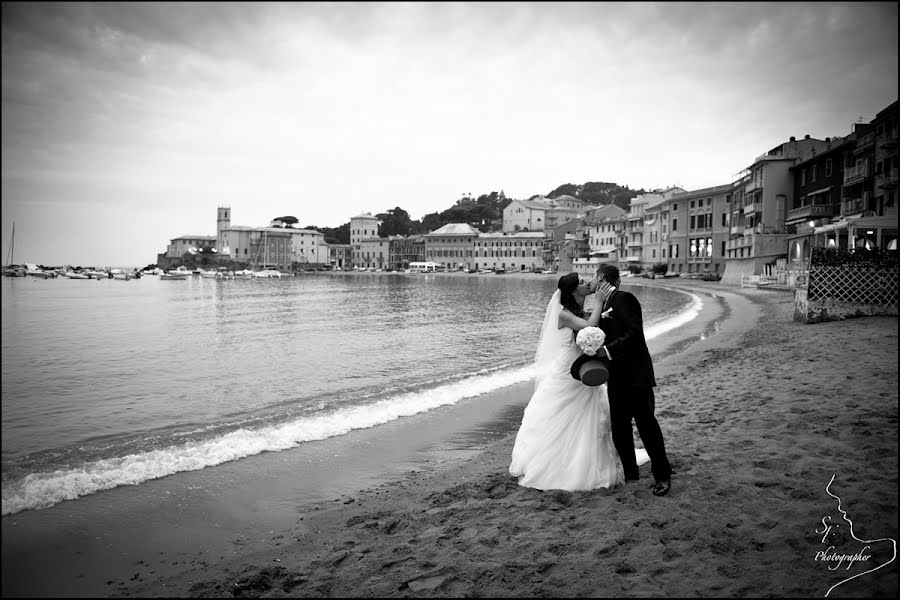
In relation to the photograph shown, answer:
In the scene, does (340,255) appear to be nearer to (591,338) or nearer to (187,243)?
(187,243)

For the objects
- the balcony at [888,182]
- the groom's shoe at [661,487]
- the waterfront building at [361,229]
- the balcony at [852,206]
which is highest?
the waterfront building at [361,229]

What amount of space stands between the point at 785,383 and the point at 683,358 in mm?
6975

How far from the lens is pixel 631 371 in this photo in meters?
5.45

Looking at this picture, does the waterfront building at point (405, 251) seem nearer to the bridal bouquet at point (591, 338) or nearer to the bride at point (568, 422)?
the bride at point (568, 422)

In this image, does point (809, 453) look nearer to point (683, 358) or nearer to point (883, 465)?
point (883, 465)

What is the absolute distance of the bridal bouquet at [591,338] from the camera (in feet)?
17.0

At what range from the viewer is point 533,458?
600 cm

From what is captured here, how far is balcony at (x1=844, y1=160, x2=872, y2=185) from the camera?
117ft

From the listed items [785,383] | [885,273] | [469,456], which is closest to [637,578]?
[469,456]

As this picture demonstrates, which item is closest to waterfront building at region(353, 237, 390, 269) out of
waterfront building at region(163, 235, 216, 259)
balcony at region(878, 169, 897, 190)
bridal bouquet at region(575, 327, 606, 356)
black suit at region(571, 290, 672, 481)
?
waterfront building at region(163, 235, 216, 259)

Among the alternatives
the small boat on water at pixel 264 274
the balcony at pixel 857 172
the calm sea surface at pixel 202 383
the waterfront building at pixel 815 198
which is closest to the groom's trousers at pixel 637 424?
the calm sea surface at pixel 202 383

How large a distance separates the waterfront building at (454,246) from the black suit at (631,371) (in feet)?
469

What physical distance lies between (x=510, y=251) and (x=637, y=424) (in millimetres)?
137664

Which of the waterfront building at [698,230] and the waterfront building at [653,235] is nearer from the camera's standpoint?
the waterfront building at [698,230]
